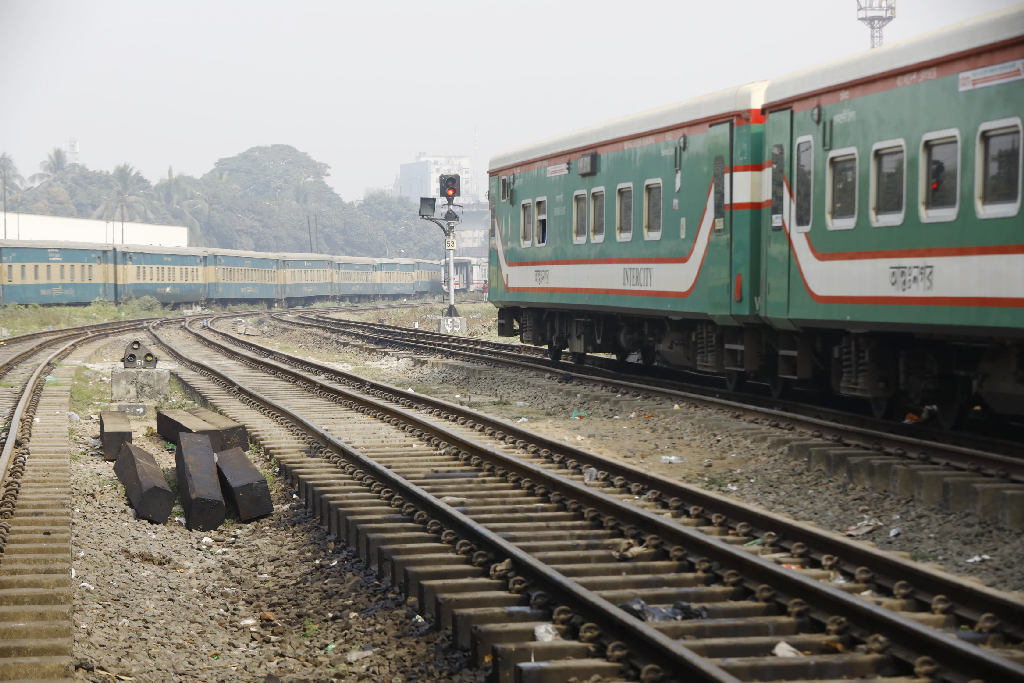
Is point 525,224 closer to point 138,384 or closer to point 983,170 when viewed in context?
point 138,384

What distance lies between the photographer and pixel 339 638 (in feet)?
19.1

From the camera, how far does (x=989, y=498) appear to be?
759cm

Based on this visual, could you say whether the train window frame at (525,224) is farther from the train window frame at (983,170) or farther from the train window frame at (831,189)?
the train window frame at (983,170)

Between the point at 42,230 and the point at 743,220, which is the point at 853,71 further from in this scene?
the point at 42,230

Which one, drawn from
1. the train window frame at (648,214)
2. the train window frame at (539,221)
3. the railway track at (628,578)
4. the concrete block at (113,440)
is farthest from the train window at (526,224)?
the concrete block at (113,440)

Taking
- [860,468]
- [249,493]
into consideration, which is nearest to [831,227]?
[860,468]

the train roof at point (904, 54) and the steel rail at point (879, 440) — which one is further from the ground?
the train roof at point (904, 54)

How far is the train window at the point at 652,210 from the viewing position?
46.8ft

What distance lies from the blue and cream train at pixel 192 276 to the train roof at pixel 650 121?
30301 mm

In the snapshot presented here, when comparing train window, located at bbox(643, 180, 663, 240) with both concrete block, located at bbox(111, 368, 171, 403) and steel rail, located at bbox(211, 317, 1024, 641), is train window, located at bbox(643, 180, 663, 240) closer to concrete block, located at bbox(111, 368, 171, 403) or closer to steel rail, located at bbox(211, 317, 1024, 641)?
steel rail, located at bbox(211, 317, 1024, 641)

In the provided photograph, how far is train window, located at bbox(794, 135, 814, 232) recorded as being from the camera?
36.5 feet

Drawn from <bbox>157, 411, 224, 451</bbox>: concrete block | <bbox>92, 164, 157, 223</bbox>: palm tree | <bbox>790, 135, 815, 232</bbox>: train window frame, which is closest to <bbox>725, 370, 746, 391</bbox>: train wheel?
<bbox>790, 135, 815, 232</bbox>: train window frame

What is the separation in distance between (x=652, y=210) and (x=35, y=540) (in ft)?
31.3

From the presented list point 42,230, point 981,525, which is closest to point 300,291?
point 42,230
